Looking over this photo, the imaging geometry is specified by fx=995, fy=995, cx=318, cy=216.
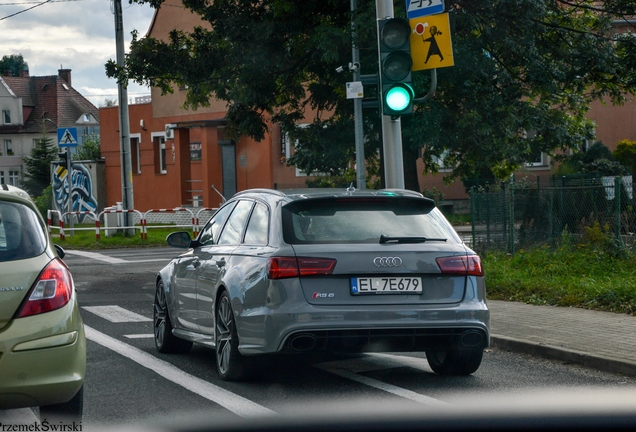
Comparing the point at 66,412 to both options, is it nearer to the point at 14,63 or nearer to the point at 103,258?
the point at 103,258

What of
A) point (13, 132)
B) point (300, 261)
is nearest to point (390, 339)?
point (300, 261)

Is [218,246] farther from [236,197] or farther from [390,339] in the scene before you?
[390,339]

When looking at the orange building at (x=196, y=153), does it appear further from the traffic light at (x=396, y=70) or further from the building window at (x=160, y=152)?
the traffic light at (x=396, y=70)

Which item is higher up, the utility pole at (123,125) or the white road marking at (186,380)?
the utility pole at (123,125)

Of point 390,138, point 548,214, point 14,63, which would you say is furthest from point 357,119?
point 14,63

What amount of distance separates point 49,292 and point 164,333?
3.63 meters

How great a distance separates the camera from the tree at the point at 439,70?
19719 mm

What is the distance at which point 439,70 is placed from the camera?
19734 mm

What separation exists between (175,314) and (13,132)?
88.2 meters

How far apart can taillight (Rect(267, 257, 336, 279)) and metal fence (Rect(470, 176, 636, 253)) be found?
869 cm

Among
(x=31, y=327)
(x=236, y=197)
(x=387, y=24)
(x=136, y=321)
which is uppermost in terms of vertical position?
(x=387, y=24)

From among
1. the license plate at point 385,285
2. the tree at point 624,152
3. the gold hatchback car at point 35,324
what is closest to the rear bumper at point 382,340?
the license plate at point 385,285

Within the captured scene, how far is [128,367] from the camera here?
8.00m

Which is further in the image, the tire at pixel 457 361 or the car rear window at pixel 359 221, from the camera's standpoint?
the tire at pixel 457 361
